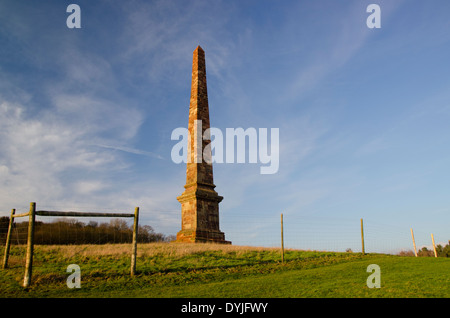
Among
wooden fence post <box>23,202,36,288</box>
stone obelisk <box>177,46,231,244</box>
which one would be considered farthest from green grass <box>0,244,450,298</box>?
stone obelisk <box>177,46,231,244</box>

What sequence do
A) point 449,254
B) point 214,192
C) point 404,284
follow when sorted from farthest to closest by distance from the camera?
point 449,254
point 214,192
point 404,284

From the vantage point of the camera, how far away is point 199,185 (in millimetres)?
19797

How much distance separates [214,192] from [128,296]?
527 inches

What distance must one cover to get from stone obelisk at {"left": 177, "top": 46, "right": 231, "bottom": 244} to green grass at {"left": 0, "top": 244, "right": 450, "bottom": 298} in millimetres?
4659

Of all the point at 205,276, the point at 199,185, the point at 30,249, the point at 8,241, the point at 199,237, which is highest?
the point at 199,185

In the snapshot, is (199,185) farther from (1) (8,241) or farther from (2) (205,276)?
(1) (8,241)

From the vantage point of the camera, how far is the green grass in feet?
23.1

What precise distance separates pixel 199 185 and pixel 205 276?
10431 mm

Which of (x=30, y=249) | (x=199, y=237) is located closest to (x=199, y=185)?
(x=199, y=237)

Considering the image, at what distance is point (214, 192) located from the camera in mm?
20328

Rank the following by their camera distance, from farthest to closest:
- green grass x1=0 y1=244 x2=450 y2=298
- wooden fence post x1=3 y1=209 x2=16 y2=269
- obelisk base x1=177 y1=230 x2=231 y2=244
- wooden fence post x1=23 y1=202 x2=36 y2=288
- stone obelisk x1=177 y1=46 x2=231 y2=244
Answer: stone obelisk x1=177 y1=46 x2=231 y2=244, obelisk base x1=177 y1=230 x2=231 y2=244, wooden fence post x1=3 y1=209 x2=16 y2=269, wooden fence post x1=23 y1=202 x2=36 y2=288, green grass x1=0 y1=244 x2=450 y2=298

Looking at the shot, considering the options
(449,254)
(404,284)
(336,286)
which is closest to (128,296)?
(336,286)

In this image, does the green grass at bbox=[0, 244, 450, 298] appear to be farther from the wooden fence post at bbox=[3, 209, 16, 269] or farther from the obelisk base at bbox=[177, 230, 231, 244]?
the obelisk base at bbox=[177, 230, 231, 244]
